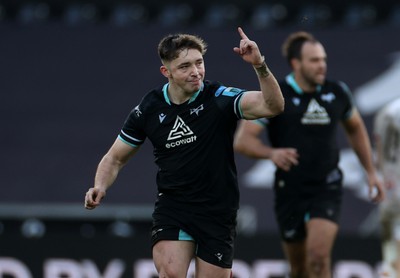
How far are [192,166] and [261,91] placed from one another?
2.83ft

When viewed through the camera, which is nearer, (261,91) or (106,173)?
(261,91)

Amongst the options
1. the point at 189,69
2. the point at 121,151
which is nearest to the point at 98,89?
the point at 121,151

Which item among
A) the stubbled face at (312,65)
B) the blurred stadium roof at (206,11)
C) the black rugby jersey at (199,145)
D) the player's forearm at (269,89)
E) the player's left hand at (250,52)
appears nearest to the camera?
the player's left hand at (250,52)

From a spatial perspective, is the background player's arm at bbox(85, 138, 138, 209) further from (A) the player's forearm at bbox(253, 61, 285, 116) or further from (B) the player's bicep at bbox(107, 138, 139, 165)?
(A) the player's forearm at bbox(253, 61, 285, 116)

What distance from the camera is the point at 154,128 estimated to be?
833cm

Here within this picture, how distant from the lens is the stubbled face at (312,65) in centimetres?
1040

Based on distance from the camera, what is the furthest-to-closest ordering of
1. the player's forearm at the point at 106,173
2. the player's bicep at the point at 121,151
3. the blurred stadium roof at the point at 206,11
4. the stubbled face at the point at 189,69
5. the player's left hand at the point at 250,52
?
the blurred stadium roof at the point at 206,11 → the player's bicep at the point at 121,151 → the player's forearm at the point at 106,173 → the stubbled face at the point at 189,69 → the player's left hand at the point at 250,52

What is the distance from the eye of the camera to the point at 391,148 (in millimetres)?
10352

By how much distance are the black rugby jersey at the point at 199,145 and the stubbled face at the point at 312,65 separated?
7.37ft

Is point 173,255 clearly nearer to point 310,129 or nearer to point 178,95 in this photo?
point 178,95

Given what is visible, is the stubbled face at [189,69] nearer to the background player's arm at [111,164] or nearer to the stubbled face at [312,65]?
the background player's arm at [111,164]

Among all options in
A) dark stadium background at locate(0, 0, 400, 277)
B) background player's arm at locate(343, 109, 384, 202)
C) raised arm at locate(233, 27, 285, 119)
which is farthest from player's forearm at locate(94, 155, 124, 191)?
dark stadium background at locate(0, 0, 400, 277)

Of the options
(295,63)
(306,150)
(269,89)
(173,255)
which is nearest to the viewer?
(269,89)

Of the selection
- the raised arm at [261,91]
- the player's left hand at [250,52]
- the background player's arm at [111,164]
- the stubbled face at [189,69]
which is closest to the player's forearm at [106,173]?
the background player's arm at [111,164]
